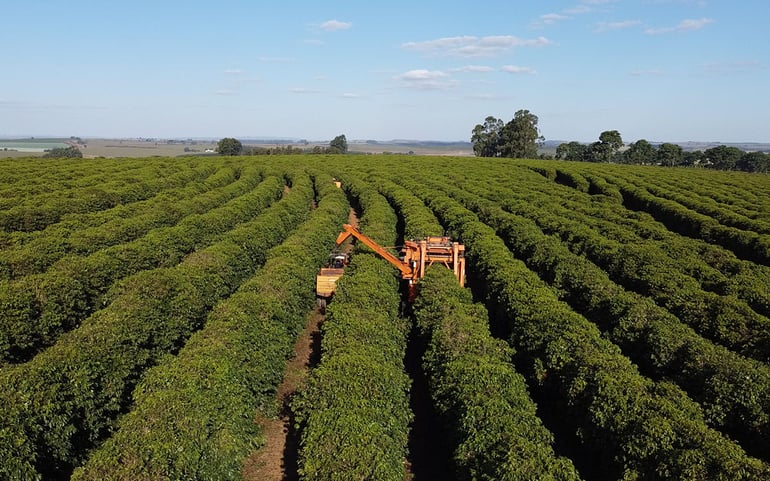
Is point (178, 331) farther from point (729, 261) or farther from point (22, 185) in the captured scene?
point (22, 185)

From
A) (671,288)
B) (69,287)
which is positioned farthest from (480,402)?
(69,287)

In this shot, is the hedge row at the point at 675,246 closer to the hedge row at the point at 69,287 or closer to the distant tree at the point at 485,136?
the hedge row at the point at 69,287

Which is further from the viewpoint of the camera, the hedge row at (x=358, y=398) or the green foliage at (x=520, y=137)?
the green foliage at (x=520, y=137)

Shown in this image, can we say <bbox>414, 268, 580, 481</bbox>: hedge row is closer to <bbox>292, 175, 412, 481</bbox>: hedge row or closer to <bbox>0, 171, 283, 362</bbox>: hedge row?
<bbox>292, 175, 412, 481</bbox>: hedge row

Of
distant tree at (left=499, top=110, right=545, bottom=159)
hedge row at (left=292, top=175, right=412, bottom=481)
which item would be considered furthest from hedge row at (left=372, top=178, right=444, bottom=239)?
distant tree at (left=499, top=110, right=545, bottom=159)

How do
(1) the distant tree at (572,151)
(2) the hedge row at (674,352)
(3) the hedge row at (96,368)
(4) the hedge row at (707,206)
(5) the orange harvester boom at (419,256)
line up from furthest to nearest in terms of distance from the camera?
(1) the distant tree at (572,151), (4) the hedge row at (707,206), (5) the orange harvester boom at (419,256), (2) the hedge row at (674,352), (3) the hedge row at (96,368)

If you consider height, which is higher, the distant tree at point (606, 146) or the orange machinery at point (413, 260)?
the distant tree at point (606, 146)

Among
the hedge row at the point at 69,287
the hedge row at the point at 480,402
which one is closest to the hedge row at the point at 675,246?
the hedge row at the point at 480,402
